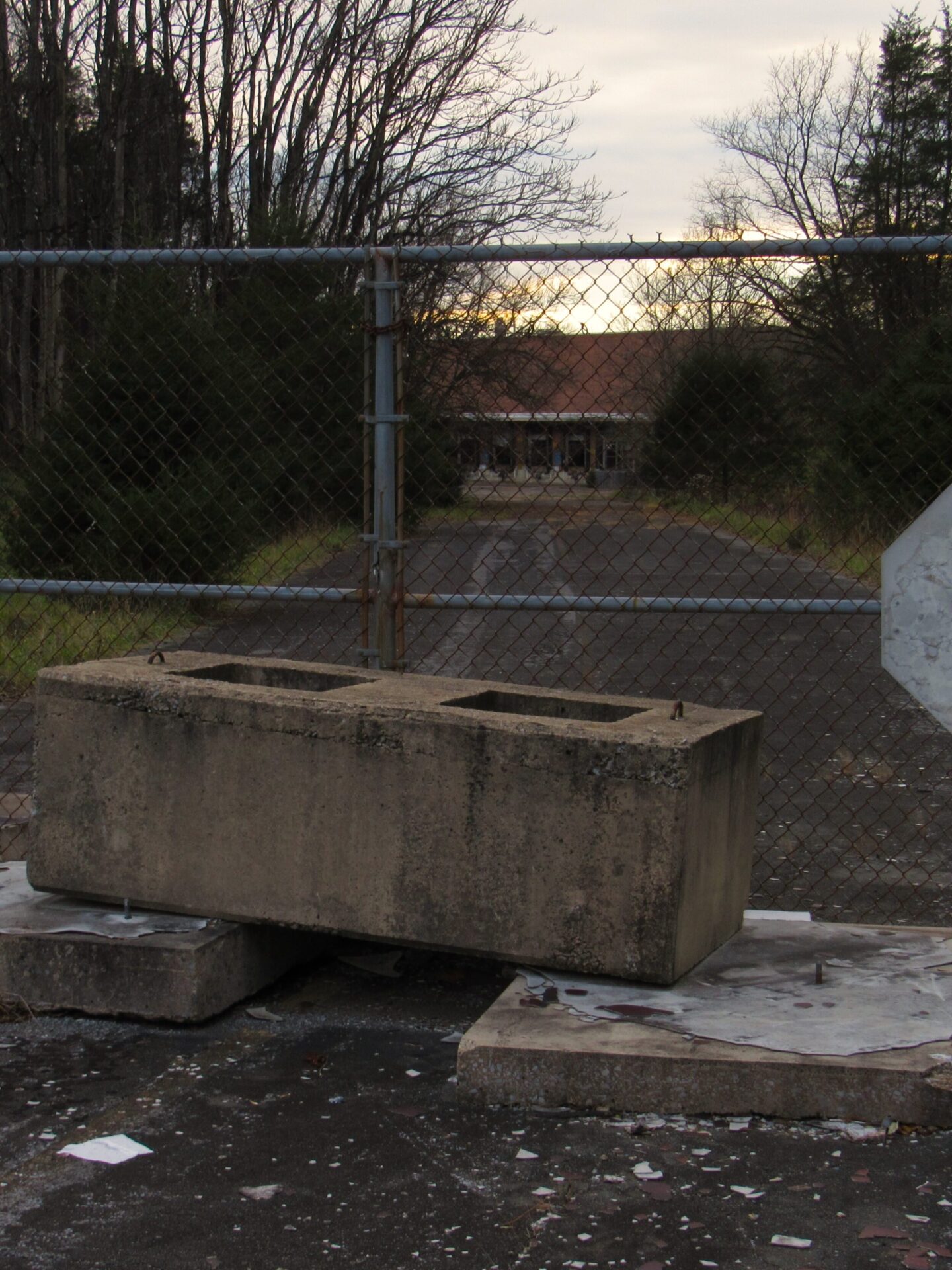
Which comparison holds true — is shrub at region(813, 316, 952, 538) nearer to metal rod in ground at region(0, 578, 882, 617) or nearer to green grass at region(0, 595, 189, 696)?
metal rod in ground at region(0, 578, 882, 617)

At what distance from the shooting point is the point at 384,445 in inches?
167

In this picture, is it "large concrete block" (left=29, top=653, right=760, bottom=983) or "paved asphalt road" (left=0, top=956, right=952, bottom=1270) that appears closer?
"paved asphalt road" (left=0, top=956, right=952, bottom=1270)

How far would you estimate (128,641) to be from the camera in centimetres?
1061

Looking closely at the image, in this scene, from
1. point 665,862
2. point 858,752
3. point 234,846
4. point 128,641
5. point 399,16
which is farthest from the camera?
point 399,16

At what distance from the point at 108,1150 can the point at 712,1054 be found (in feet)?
4.30

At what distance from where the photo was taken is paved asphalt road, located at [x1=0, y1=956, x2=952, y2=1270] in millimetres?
2523

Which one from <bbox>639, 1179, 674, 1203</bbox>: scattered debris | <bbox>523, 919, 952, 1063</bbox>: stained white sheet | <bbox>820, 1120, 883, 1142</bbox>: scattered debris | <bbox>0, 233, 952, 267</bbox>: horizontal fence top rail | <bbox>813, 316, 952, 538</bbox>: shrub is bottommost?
<bbox>639, 1179, 674, 1203</bbox>: scattered debris

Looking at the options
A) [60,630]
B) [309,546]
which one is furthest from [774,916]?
[60,630]

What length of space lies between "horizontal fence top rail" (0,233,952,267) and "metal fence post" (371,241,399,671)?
0.32 feet

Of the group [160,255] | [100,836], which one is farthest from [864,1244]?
[160,255]

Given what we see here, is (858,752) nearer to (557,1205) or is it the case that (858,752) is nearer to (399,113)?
(557,1205)

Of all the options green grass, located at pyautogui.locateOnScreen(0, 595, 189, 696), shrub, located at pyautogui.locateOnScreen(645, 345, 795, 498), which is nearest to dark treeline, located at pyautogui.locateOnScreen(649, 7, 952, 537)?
shrub, located at pyautogui.locateOnScreen(645, 345, 795, 498)

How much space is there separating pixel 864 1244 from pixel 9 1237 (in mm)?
1564

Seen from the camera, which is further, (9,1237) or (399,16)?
(399,16)
